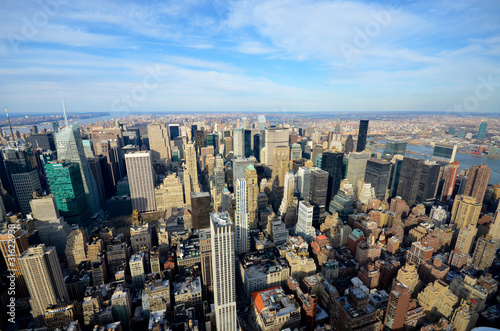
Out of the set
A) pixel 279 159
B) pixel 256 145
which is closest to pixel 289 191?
pixel 279 159

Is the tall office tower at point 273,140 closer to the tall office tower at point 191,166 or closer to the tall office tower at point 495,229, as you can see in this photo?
the tall office tower at point 191,166

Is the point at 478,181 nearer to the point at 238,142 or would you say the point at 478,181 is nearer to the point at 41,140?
the point at 238,142

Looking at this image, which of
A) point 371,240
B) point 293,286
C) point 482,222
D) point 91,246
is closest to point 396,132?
point 482,222

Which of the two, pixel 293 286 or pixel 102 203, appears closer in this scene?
pixel 293 286

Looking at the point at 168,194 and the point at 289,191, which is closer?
the point at 289,191

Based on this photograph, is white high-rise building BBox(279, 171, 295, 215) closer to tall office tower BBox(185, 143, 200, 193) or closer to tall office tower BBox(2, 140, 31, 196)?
tall office tower BBox(185, 143, 200, 193)

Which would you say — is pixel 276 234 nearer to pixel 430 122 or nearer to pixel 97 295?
pixel 97 295

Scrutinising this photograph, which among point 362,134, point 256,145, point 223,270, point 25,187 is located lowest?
point 223,270
